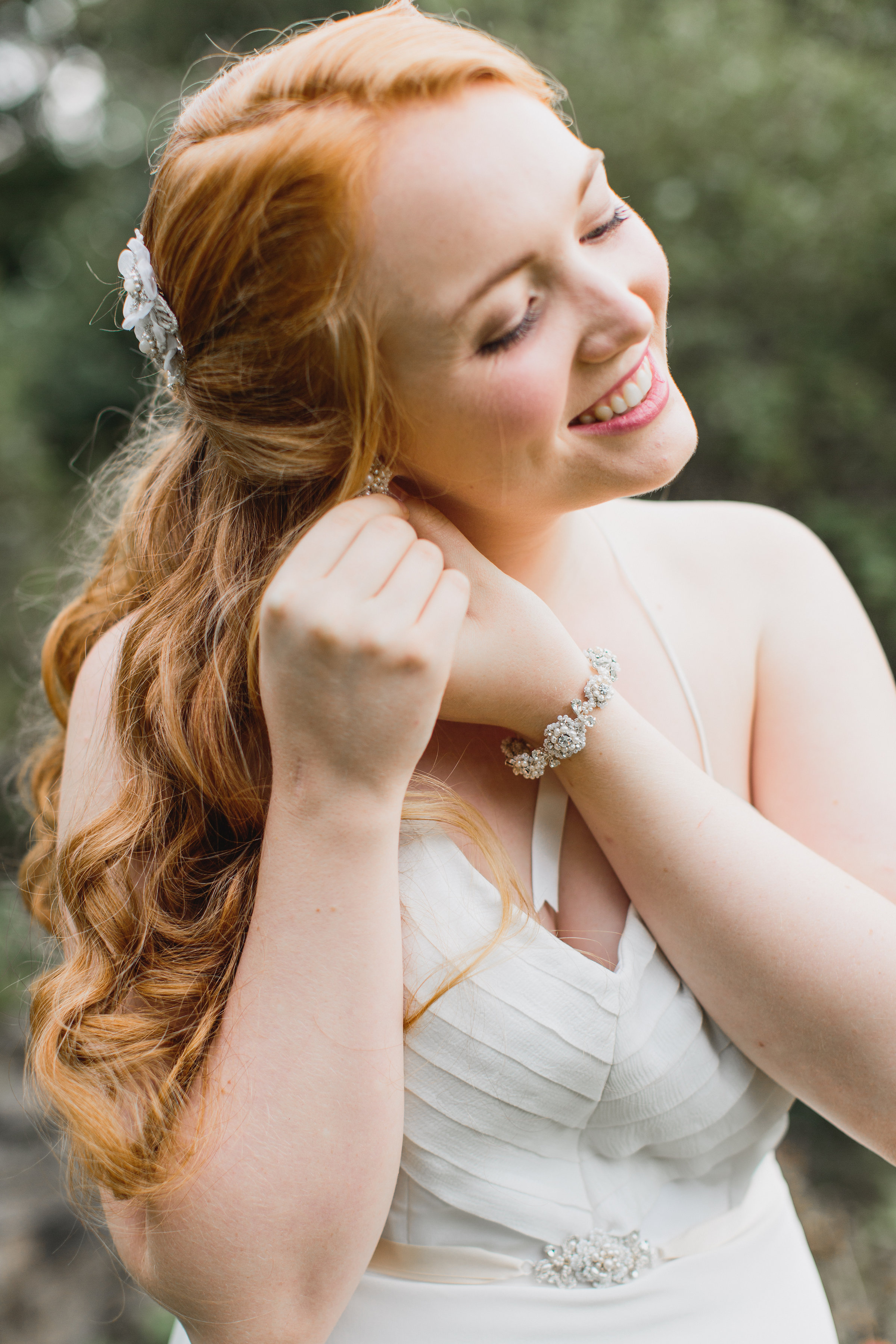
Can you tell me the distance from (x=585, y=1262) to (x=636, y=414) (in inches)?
54.8

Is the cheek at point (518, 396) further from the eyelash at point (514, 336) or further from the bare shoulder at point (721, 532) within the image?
the bare shoulder at point (721, 532)

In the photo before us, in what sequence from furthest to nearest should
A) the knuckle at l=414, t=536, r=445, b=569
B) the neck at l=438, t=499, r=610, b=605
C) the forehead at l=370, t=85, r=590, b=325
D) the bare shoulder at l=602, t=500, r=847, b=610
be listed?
the bare shoulder at l=602, t=500, r=847, b=610, the neck at l=438, t=499, r=610, b=605, the knuckle at l=414, t=536, r=445, b=569, the forehead at l=370, t=85, r=590, b=325

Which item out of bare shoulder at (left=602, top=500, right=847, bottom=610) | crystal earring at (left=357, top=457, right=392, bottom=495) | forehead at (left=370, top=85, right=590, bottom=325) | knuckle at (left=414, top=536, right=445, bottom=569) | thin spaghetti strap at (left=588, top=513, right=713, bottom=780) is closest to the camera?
forehead at (left=370, top=85, right=590, bottom=325)

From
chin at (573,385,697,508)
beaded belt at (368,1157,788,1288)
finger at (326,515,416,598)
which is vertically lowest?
beaded belt at (368,1157,788,1288)

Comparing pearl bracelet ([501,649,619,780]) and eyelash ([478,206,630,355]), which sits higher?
eyelash ([478,206,630,355])

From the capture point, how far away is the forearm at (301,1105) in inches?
50.3

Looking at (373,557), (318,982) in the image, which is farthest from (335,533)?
(318,982)

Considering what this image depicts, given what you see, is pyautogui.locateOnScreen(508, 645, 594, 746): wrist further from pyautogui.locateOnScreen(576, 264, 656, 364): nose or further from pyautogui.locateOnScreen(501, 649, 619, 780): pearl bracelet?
pyautogui.locateOnScreen(576, 264, 656, 364): nose

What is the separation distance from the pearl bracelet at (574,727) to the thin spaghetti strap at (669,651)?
245 mm

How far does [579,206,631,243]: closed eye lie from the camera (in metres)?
1.40

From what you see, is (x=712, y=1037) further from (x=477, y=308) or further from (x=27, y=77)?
(x=27, y=77)

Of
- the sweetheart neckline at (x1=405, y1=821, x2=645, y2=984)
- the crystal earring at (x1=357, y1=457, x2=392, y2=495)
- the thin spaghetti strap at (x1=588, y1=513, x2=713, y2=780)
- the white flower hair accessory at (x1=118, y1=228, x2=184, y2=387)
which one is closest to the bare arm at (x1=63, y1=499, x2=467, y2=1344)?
the crystal earring at (x1=357, y1=457, x2=392, y2=495)

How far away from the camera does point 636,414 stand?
1.43m

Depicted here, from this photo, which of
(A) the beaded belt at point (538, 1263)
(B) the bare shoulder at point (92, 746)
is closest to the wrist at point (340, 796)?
(B) the bare shoulder at point (92, 746)
